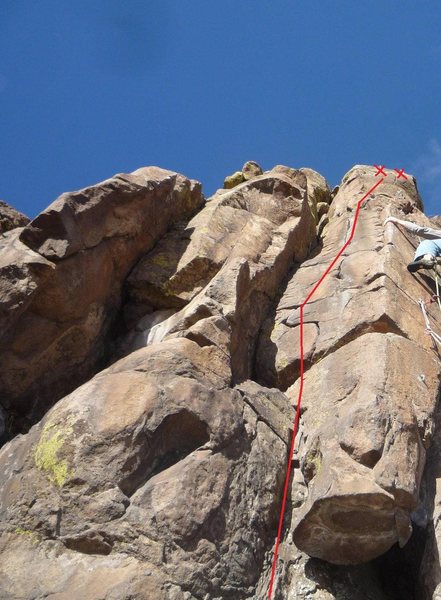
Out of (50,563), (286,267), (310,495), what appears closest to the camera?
(50,563)

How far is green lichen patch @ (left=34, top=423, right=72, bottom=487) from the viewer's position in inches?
301

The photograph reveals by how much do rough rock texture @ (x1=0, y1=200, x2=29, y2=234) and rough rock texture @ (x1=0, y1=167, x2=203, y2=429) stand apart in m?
0.94

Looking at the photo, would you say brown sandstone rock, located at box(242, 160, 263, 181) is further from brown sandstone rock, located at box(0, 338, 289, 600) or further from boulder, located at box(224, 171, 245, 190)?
brown sandstone rock, located at box(0, 338, 289, 600)

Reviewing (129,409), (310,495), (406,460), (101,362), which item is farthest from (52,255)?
(406,460)

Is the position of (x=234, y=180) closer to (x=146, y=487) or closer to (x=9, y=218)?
(x=9, y=218)

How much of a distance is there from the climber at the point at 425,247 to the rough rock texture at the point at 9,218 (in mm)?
6664

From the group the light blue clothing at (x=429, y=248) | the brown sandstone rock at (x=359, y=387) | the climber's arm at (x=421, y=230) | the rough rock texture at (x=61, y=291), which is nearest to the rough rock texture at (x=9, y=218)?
the rough rock texture at (x=61, y=291)

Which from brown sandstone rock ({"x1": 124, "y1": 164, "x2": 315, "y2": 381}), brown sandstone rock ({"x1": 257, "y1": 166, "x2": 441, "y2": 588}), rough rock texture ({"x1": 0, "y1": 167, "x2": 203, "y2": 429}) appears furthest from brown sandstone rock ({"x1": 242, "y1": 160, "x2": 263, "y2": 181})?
rough rock texture ({"x1": 0, "y1": 167, "x2": 203, "y2": 429})

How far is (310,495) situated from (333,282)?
511 cm

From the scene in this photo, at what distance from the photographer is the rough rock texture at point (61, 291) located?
933cm

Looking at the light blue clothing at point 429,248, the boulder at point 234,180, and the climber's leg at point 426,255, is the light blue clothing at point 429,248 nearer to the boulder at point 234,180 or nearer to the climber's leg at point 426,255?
the climber's leg at point 426,255

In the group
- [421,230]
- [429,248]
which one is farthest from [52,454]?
[421,230]

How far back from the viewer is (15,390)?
945 cm

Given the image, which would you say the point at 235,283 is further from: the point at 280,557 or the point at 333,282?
the point at 280,557
